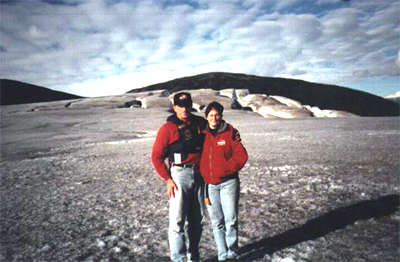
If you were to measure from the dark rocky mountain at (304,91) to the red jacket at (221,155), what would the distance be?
46.4 m

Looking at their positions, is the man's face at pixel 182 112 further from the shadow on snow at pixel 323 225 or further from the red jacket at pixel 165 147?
the shadow on snow at pixel 323 225

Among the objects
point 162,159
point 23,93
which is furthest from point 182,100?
point 23,93

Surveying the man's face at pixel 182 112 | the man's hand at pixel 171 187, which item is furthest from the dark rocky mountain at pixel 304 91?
the man's hand at pixel 171 187

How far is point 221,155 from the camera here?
307cm

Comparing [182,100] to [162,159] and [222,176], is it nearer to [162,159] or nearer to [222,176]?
[162,159]

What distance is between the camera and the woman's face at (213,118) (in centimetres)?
303

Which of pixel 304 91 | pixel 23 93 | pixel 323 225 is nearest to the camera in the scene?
pixel 323 225

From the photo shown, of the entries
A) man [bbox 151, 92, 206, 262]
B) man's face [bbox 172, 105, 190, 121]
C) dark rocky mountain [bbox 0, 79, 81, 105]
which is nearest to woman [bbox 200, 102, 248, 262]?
man [bbox 151, 92, 206, 262]

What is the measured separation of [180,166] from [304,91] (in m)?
75.7

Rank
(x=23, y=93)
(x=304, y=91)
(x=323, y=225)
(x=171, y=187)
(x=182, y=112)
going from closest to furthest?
(x=171, y=187) → (x=182, y=112) → (x=323, y=225) → (x=304, y=91) → (x=23, y=93)

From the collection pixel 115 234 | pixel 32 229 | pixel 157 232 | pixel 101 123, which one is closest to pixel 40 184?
pixel 32 229

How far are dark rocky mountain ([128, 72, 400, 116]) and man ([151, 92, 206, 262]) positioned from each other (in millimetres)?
46311

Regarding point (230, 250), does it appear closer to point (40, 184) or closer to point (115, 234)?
point (115, 234)

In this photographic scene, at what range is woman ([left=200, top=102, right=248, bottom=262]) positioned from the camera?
302 centimetres
